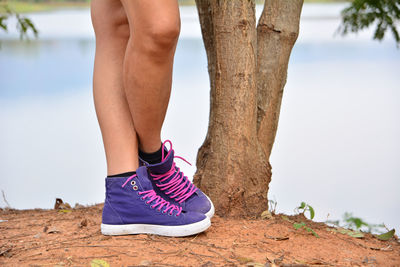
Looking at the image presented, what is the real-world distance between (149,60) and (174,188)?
1.40 ft

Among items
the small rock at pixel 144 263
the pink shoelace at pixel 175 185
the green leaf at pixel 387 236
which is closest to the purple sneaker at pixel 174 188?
the pink shoelace at pixel 175 185

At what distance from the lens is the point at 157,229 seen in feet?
4.69

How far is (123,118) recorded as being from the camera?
144 centimetres

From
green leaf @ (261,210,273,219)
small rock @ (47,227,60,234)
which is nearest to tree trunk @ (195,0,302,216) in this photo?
green leaf @ (261,210,273,219)

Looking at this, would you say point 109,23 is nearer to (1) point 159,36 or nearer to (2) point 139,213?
(1) point 159,36

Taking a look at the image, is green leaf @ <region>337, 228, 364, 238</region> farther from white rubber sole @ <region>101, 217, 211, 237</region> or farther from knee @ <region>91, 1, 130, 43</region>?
knee @ <region>91, 1, 130, 43</region>

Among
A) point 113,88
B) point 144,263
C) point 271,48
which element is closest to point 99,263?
point 144,263

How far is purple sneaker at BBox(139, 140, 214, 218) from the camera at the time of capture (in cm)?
148

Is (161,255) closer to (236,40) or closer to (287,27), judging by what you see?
(236,40)

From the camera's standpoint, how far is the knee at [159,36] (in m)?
1.25

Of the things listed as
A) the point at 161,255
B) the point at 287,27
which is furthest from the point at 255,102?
the point at 161,255

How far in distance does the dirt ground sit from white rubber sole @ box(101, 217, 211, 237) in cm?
2

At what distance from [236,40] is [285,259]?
29.1 inches

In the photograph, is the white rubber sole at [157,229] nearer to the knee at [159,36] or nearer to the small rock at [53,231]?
the small rock at [53,231]
